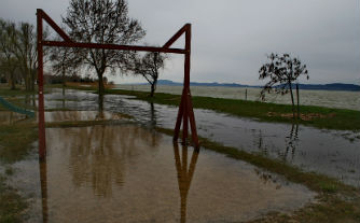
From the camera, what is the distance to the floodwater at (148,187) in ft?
11.5

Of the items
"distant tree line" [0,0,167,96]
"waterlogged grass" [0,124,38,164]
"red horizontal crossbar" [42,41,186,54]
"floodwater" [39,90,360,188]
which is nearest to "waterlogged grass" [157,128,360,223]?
"floodwater" [39,90,360,188]

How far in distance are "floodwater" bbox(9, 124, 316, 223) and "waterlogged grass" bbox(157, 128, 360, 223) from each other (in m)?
0.18

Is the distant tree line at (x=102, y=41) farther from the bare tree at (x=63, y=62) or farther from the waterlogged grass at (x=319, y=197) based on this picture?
the waterlogged grass at (x=319, y=197)

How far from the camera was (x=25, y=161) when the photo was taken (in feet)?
18.5

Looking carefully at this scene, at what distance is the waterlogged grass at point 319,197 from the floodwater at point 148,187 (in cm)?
18

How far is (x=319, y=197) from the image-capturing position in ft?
13.6

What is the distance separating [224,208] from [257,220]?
49cm

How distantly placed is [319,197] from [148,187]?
276cm

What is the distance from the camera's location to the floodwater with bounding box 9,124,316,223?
3.50 meters

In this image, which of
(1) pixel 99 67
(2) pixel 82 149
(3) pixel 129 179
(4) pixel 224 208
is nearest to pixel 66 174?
(3) pixel 129 179

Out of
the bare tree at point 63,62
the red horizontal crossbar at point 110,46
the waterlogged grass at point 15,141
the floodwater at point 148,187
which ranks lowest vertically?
the floodwater at point 148,187

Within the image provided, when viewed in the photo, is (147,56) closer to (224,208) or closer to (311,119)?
(311,119)

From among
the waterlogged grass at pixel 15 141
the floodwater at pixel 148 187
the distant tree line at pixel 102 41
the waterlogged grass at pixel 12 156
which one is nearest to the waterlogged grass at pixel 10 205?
the waterlogged grass at pixel 12 156

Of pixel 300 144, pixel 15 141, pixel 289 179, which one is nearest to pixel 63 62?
pixel 15 141
